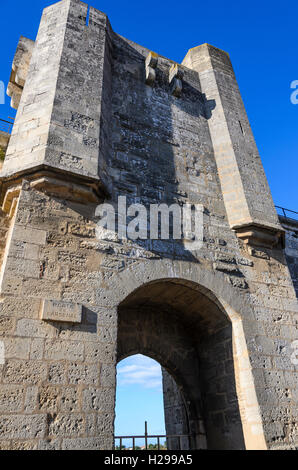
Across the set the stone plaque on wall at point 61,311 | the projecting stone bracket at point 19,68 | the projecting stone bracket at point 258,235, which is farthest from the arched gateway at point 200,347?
the projecting stone bracket at point 19,68

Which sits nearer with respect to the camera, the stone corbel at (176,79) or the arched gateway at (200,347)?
the arched gateway at (200,347)

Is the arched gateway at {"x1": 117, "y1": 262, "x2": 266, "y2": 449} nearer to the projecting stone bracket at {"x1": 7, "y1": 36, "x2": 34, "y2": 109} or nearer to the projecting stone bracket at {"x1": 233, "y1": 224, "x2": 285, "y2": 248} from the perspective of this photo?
the projecting stone bracket at {"x1": 233, "y1": 224, "x2": 285, "y2": 248}

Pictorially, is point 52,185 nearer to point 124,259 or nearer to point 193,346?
point 124,259

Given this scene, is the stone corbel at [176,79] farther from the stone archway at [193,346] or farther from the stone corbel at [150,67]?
the stone archway at [193,346]

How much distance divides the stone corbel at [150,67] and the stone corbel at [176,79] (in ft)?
1.24

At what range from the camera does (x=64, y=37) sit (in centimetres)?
547

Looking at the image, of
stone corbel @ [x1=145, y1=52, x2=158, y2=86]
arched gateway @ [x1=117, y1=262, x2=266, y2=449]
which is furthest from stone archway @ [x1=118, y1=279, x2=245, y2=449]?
stone corbel @ [x1=145, y1=52, x2=158, y2=86]

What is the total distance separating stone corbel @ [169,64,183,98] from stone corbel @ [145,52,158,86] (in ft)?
1.24

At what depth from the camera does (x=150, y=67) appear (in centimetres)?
658

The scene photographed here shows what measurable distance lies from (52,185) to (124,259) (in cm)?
122

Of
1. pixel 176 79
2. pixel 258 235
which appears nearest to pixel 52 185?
pixel 258 235

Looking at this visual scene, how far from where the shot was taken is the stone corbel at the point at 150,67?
21.1 ft

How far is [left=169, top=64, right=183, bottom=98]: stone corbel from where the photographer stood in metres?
6.69

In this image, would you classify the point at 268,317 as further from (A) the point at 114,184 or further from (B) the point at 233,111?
(B) the point at 233,111
